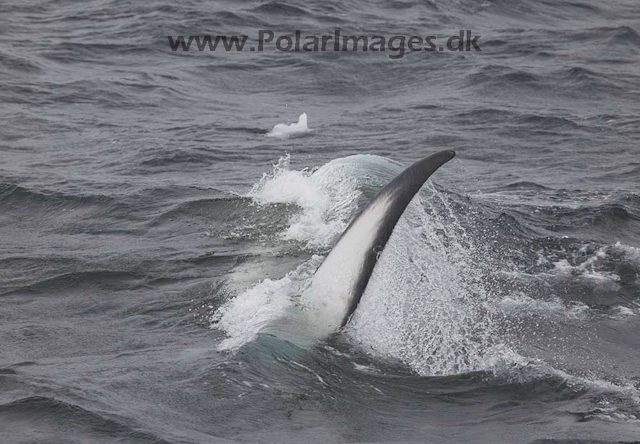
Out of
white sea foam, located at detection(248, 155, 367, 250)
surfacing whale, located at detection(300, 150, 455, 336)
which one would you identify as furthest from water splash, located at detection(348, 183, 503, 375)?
white sea foam, located at detection(248, 155, 367, 250)

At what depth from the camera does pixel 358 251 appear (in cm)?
916

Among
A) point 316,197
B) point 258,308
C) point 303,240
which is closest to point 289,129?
point 316,197

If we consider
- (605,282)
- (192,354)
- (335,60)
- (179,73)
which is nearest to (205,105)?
(179,73)

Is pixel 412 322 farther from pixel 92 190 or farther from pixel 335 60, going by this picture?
pixel 335 60

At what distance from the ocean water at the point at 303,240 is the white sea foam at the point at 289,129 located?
52mm

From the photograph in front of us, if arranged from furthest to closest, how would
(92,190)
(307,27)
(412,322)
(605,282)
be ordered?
(307,27) < (92,190) < (605,282) < (412,322)

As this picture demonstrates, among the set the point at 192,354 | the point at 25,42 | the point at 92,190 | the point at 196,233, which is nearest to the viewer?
the point at 192,354

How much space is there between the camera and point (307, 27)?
98.3ft

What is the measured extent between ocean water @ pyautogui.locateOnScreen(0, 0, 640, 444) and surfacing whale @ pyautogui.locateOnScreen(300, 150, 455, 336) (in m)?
0.20

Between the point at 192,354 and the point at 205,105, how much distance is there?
1342cm

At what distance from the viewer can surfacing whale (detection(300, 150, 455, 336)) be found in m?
8.78

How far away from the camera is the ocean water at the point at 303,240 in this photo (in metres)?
8.96

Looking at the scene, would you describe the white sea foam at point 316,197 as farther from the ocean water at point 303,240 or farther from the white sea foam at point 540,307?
the white sea foam at point 540,307

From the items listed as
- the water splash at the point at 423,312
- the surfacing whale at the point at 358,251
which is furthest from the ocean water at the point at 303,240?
the surfacing whale at the point at 358,251
